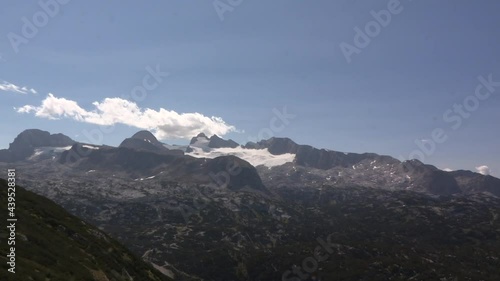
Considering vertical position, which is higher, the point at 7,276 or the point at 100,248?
the point at 7,276

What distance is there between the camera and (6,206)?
57281mm

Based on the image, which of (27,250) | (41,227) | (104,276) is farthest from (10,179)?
(104,276)

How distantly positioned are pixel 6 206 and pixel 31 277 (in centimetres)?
2726

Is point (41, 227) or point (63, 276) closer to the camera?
point (63, 276)

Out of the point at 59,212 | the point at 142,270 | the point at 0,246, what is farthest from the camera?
the point at 59,212

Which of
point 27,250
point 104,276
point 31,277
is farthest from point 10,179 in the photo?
point 31,277

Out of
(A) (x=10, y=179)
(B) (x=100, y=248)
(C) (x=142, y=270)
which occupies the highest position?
(A) (x=10, y=179)

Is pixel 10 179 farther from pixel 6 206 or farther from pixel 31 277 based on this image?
pixel 31 277

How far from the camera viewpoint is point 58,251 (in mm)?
50250

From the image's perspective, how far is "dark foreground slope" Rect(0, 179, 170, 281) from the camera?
4059 centimetres

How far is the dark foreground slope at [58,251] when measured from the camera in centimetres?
4059

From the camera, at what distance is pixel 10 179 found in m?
55.8

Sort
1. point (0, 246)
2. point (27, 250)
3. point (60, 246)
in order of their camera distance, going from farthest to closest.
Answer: point (60, 246), point (27, 250), point (0, 246)

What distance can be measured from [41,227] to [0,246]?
17889mm
